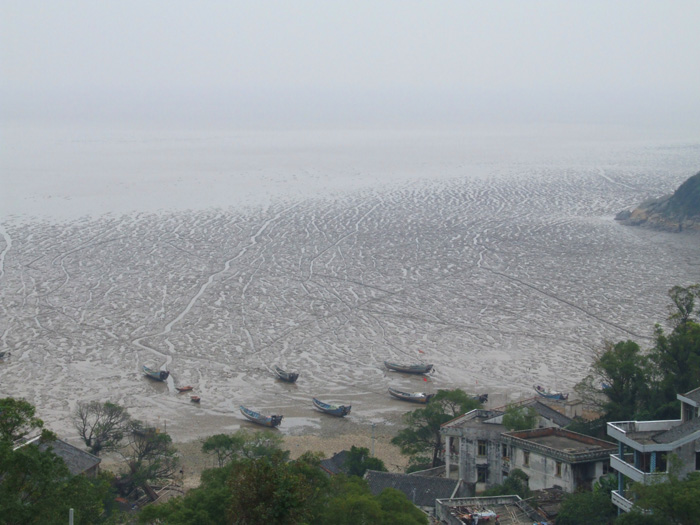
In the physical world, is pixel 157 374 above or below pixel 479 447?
below

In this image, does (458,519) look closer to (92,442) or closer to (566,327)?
(92,442)

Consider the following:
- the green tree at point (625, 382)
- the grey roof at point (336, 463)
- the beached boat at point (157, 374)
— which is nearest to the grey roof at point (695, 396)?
the green tree at point (625, 382)

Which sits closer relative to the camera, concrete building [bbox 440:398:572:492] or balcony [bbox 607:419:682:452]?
balcony [bbox 607:419:682:452]

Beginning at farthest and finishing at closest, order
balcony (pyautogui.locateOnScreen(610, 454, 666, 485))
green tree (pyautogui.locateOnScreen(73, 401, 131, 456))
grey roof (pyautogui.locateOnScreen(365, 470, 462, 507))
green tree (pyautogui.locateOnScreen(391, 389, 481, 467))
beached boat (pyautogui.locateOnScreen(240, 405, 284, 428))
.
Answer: beached boat (pyautogui.locateOnScreen(240, 405, 284, 428)), green tree (pyautogui.locateOnScreen(73, 401, 131, 456)), green tree (pyautogui.locateOnScreen(391, 389, 481, 467)), grey roof (pyautogui.locateOnScreen(365, 470, 462, 507)), balcony (pyautogui.locateOnScreen(610, 454, 666, 485))

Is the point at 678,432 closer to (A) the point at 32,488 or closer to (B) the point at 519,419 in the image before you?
(B) the point at 519,419

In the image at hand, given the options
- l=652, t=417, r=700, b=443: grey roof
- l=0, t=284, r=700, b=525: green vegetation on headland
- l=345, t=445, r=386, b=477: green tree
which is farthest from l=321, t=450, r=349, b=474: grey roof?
l=652, t=417, r=700, b=443: grey roof

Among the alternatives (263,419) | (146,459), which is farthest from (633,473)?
(263,419)

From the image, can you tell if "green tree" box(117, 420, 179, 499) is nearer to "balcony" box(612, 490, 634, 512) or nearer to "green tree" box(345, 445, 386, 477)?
"green tree" box(345, 445, 386, 477)
